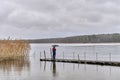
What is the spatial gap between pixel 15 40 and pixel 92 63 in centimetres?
1222

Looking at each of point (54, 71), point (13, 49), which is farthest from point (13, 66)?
point (13, 49)

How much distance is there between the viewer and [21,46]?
1533 inches

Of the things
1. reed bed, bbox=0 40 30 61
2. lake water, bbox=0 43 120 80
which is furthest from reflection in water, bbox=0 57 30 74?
reed bed, bbox=0 40 30 61

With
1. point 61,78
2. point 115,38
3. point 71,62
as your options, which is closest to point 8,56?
point 71,62

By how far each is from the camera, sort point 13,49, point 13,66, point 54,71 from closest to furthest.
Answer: point 54,71 < point 13,66 < point 13,49

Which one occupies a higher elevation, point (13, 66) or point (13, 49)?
point (13, 49)

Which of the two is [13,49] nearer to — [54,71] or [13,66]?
[13,66]

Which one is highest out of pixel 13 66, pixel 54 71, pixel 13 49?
pixel 13 49

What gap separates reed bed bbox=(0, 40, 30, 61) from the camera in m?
35.6

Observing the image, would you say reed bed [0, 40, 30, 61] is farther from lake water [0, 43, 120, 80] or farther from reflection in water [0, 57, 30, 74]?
lake water [0, 43, 120, 80]

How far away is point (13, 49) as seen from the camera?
37500mm

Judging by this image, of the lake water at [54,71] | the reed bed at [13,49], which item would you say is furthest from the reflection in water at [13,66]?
the reed bed at [13,49]

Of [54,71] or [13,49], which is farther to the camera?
[13,49]

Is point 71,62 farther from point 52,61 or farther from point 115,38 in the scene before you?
point 115,38
